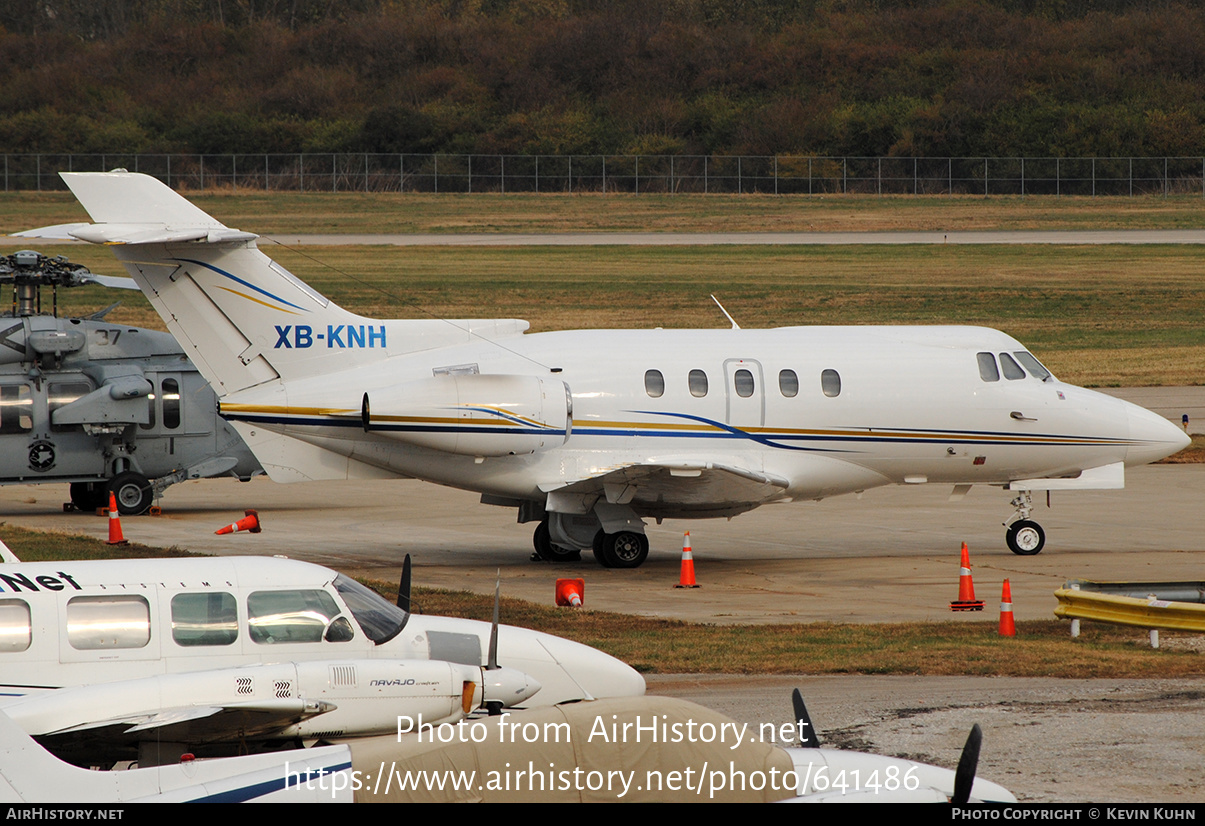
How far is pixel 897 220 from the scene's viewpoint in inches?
2820

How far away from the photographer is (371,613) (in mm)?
10734

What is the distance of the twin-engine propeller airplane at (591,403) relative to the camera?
18844 mm

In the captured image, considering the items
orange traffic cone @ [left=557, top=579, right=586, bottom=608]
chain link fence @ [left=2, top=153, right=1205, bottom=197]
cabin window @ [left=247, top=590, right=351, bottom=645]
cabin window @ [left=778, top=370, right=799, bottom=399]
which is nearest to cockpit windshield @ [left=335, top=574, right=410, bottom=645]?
cabin window @ [left=247, top=590, right=351, bottom=645]

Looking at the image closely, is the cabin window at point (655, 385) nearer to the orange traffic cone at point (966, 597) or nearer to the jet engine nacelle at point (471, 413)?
the jet engine nacelle at point (471, 413)

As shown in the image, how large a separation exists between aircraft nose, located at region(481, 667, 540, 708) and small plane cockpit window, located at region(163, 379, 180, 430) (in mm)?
15586

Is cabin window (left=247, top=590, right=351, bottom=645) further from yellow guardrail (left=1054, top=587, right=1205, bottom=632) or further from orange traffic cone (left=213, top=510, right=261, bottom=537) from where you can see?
orange traffic cone (left=213, top=510, right=261, bottom=537)

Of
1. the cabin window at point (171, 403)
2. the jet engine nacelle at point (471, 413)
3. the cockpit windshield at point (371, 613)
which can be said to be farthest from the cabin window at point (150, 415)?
the cockpit windshield at point (371, 613)

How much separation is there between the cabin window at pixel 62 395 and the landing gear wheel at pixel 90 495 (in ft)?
4.20

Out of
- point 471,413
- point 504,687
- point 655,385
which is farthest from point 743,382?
point 504,687

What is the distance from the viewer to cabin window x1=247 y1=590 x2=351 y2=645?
406 inches

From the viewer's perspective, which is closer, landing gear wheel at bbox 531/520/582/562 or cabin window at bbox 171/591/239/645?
cabin window at bbox 171/591/239/645

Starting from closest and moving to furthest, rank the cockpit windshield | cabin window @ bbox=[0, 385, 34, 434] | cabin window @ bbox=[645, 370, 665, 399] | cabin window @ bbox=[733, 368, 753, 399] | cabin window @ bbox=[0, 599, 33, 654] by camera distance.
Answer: cabin window @ bbox=[0, 599, 33, 654]
the cockpit windshield
cabin window @ bbox=[645, 370, 665, 399]
cabin window @ bbox=[733, 368, 753, 399]
cabin window @ bbox=[0, 385, 34, 434]

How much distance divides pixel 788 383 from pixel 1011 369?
3.19 m

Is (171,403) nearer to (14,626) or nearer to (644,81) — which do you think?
(14,626)
